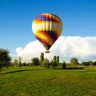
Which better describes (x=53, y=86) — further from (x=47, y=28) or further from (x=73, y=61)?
(x=73, y=61)

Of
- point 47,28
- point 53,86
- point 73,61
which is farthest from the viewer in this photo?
point 73,61

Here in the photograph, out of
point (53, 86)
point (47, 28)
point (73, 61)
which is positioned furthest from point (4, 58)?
point (73, 61)

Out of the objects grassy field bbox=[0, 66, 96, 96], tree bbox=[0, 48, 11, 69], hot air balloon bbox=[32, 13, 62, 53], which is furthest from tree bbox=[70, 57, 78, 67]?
grassy field bbox=[0, 66, 96, 96]

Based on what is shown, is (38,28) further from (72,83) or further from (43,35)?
(72,83)

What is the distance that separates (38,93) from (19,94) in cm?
398

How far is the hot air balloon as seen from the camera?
6644 centimetres

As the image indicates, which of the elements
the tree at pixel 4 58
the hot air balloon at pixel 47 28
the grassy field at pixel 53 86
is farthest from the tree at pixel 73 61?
the grassy field at pixel 53 86

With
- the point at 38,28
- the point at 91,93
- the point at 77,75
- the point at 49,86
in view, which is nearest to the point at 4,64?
the point at 38,28

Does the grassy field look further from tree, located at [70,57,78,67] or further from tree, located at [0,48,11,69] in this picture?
tree, located at [70,57,78,67]

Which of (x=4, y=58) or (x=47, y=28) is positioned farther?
(x=4, y=58)

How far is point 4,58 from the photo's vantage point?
93.6 m

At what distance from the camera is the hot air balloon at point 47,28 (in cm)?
6644

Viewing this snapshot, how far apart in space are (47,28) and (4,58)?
1329 inches

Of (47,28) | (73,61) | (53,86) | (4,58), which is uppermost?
(47,28)
